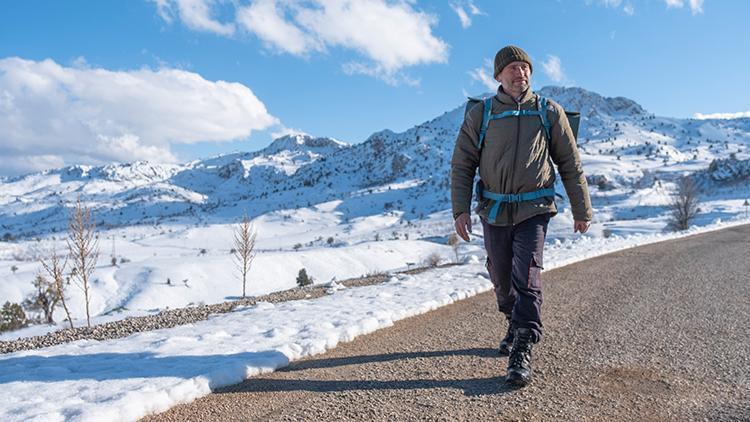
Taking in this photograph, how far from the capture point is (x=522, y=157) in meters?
3.57

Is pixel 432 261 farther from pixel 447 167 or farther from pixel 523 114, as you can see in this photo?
pixel 447 167

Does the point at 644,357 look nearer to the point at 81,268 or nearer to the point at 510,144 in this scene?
the point at 510,144

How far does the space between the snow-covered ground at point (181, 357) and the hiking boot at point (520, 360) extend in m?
1.81

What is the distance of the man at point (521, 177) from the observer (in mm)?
3566

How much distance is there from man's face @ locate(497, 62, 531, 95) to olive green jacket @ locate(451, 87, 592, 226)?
0.06 metres

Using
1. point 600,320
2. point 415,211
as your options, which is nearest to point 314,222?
point 415,211

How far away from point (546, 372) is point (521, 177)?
4.79ft

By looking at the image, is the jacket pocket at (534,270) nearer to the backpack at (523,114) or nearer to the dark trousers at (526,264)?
the dark trousers at (526,264)

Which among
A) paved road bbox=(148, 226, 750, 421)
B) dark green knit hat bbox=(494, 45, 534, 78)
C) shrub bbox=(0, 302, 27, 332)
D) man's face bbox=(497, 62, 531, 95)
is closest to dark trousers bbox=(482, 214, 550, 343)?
paved road bbox=(148, 226, 750, 421)

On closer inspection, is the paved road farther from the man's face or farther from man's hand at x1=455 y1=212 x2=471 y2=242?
the man's face

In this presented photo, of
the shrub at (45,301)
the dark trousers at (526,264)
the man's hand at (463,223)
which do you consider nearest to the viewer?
the dark trousers at (526,264)

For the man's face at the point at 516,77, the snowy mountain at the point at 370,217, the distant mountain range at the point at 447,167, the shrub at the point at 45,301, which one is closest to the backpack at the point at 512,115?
the man's face at the point at 516,77

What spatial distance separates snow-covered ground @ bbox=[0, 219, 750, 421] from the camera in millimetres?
3136

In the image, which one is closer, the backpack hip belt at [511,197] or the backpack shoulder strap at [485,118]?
the backpack hip belt at [511,197]
